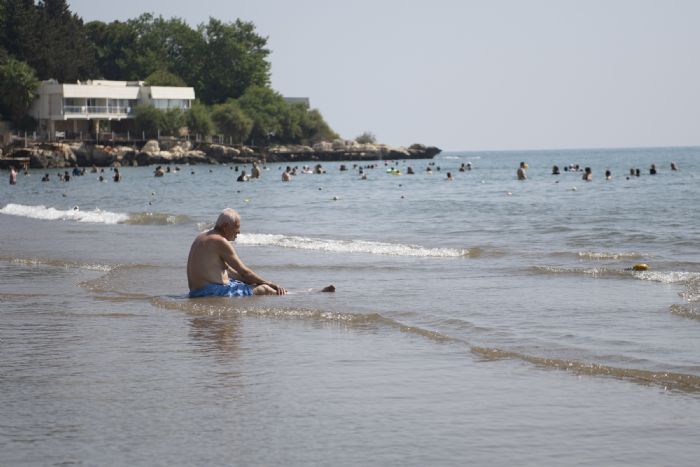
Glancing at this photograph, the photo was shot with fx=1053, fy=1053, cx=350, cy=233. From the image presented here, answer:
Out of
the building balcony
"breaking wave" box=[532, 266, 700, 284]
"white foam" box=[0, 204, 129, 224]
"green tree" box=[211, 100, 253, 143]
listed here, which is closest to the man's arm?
"breaking wave" box=[532, 266, 700, 284]

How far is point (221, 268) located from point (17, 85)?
107 m

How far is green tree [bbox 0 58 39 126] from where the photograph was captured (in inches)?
4496

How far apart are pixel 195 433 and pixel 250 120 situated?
135 m

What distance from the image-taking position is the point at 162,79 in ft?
445

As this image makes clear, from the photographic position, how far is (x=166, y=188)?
62875 mm

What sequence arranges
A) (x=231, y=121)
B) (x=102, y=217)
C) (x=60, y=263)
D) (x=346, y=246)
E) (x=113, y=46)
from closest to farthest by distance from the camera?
(x=60, y=263)
(x=346, y=246)
(x=102, y=217)
(x=231, y=121)
(x=113, y=46)

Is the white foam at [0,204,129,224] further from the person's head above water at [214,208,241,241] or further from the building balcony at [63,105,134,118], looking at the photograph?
the building balcony at [63,105,134,118]

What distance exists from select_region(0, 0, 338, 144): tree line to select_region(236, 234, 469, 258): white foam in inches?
3769

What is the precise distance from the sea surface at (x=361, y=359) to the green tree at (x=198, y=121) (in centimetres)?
10830

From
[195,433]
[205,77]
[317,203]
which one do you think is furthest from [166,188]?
[205,77]

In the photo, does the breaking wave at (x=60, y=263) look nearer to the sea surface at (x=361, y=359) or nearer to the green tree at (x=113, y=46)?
the sea surface at (x=361, y=359)

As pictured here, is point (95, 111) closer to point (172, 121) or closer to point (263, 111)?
point (172, 121)

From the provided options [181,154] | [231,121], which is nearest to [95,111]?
[181,154]

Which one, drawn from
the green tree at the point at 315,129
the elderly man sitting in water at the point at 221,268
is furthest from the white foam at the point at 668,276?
the green tree at the point at 315,129
